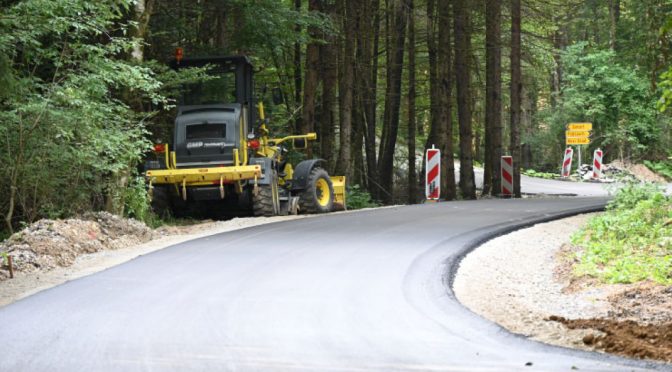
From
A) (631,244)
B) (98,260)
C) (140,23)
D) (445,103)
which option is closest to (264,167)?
(140,23)

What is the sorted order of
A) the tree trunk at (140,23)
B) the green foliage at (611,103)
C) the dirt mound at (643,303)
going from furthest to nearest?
the green foliage at (611,103), the tree trunk at (140,23), the dirt mound at (643,303)

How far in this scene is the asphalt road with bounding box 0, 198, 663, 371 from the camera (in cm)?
547

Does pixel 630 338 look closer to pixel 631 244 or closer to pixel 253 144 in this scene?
pixel 631 244

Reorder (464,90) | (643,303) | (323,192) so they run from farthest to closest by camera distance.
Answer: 1. (464,90)
2. (323,192)
3. (643,303)

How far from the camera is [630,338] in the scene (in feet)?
18.9

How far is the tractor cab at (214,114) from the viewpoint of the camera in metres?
17.4

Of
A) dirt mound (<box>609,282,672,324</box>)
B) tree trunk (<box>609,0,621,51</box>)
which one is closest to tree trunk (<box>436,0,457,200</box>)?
tree trunk (<box>609,0,621,51</box>)

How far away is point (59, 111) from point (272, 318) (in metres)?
6.83

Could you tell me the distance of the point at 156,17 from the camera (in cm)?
2159

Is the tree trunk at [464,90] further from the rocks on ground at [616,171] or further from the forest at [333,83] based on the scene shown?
the rocks on ground at [616,171]

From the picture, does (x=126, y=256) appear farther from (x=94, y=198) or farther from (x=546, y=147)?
(x=546, y=147)

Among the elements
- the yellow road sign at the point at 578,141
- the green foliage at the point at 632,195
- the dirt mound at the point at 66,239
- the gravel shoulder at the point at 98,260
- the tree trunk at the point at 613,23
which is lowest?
the gravel shoulder at the point at 98,260

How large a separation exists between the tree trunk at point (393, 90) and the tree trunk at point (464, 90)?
215cm

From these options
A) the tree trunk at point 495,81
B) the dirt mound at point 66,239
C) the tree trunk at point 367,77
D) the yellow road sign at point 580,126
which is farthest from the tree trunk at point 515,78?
the dirt mound at point 66,239
